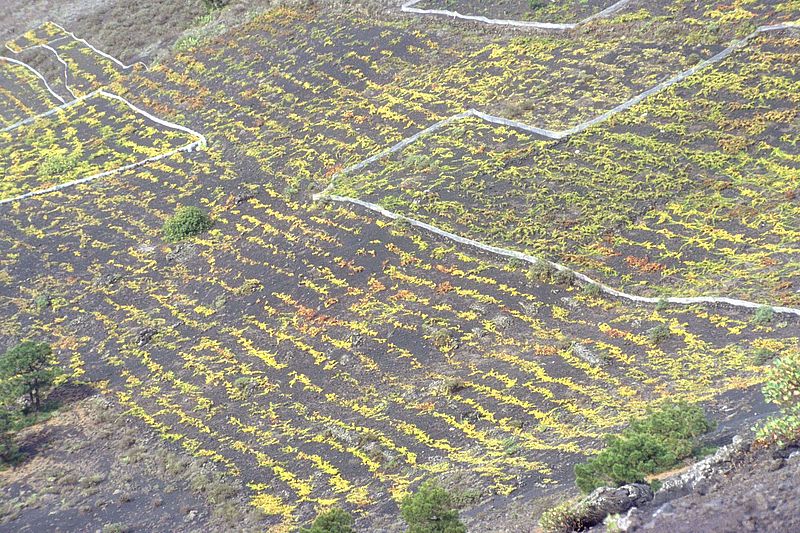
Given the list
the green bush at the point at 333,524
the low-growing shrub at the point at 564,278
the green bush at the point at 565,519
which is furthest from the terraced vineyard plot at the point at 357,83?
the green bush at the point at 565,519

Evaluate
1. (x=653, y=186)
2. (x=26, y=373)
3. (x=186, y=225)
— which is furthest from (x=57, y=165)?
(x=653, y=186)

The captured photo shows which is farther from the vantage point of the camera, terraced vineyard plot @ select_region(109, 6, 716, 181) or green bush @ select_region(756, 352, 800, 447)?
terraced vineyard plot @ select_region(109, 6, 716, 181)

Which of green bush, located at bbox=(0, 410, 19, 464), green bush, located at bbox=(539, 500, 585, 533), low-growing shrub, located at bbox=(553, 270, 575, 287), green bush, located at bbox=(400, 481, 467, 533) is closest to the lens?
green bush, located at bbox=(539, 500, 585, 533)

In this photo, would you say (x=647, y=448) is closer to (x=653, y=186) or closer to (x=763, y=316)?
(x=763, y=316)

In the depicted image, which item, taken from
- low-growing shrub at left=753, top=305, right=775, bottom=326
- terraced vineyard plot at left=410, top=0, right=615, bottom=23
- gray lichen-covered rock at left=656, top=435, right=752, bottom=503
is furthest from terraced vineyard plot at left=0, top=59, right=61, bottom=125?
gray lichen-covered rock at left=656, top=435, right=752, bottom=503

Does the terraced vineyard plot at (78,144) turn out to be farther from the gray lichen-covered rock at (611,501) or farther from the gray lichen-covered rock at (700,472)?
the gray lichen-covered rock at (700,472)

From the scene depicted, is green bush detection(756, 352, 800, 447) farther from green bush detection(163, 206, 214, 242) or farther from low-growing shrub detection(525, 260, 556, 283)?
green bush detection(163, 206, 214, 242)
